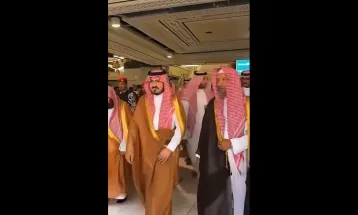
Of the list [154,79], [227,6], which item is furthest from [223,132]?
[227,6]

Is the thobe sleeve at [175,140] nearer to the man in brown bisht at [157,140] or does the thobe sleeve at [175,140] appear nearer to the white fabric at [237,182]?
the man in brown bisht at [157,140]

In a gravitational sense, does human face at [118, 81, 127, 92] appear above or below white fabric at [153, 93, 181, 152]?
above

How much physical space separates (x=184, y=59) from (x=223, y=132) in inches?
171

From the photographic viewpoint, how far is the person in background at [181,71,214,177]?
7.23 feet

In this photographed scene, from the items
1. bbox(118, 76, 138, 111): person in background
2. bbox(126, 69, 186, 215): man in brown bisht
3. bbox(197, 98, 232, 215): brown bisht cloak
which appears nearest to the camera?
bbox(197, 98, 232, 215): brown bisht cloak

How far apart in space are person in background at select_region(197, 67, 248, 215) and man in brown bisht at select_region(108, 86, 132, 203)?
693mm

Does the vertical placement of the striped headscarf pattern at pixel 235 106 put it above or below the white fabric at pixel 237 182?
above

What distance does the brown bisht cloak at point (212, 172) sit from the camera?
1725 millimetres

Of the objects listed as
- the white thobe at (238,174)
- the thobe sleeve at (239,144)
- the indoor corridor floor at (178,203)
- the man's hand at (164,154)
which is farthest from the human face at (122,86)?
the thobe sleeve at (239,144)

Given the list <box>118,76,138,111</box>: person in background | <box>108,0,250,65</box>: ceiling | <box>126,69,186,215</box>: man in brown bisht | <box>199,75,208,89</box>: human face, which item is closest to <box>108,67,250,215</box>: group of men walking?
<box>126,69,186,215</box>: man in brown bisht

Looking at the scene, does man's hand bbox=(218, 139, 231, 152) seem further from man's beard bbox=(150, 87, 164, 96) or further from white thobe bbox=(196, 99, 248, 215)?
man's beard bbox=(150, 87, 164, 96)

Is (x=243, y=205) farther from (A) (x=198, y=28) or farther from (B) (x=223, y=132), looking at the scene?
(A) (x=198, y=28)
